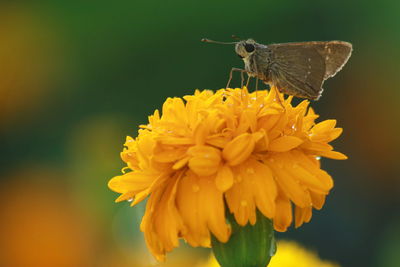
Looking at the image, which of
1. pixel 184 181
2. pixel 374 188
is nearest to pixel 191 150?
pixel 184 181

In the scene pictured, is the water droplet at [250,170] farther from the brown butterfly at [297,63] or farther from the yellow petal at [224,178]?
the brown butterfly at [297,63]

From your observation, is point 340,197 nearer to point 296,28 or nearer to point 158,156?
point 296,28

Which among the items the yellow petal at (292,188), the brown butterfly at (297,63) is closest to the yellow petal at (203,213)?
the yellow petal at (292,188)

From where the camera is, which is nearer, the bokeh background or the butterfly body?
the butterfly body

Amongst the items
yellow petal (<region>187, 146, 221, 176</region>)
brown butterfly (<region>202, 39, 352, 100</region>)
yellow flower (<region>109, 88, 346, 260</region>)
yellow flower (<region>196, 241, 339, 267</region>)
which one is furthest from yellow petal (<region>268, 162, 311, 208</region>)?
yellow flower (<region>196, 241, 339, 267</region>)

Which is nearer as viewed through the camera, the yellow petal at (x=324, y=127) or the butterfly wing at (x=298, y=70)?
the yellow petal at (x=324, y=127)

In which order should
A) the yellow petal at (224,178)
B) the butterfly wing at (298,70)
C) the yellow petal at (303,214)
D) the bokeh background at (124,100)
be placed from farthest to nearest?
the bokeh background at (124,100), the butterfly wing at (298,70), the yellow petal at (303,214), the yellow petal at (224,178)

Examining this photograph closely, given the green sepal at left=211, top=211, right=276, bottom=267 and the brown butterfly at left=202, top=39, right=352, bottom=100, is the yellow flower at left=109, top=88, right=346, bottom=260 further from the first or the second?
the brown butterfly at left=202, top=39, right=352, bottom=100
